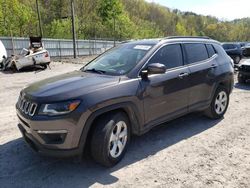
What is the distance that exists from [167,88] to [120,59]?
3.04 ft

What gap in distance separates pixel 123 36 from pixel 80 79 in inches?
2015

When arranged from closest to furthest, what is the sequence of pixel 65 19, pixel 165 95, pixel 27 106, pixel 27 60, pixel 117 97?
pixel 27 106
pixel 117 97
pixel 165 95
pixel 27 60
pixel 65 19

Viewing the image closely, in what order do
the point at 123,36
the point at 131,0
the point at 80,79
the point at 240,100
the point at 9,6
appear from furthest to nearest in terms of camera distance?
the point at 131,0
the point at 123,36
the point at 9,6
the point at 240,100
the point at 80,79

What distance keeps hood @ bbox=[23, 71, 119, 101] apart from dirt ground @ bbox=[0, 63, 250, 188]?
1056 millimetres

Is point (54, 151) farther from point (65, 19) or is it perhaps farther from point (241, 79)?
point (65, 19)

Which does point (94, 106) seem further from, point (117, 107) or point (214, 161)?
point (214, 161)

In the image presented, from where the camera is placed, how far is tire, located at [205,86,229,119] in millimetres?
5691

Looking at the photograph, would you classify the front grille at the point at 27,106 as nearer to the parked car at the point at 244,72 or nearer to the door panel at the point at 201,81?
the door panel at the point at 201,81

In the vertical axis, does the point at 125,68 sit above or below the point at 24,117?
above

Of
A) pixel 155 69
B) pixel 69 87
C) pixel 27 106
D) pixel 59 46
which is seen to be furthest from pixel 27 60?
pixel 155 69

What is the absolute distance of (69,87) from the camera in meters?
3.61

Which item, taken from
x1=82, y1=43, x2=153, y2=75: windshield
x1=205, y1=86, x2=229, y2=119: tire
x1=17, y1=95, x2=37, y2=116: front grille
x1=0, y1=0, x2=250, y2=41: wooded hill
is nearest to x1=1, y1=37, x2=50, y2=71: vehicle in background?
x1=0, y1=0, x2=250, y2=41: wooded hill

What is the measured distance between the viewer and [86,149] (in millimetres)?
3740

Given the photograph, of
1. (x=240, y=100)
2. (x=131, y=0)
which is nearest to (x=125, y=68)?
(x=240, y=100)
